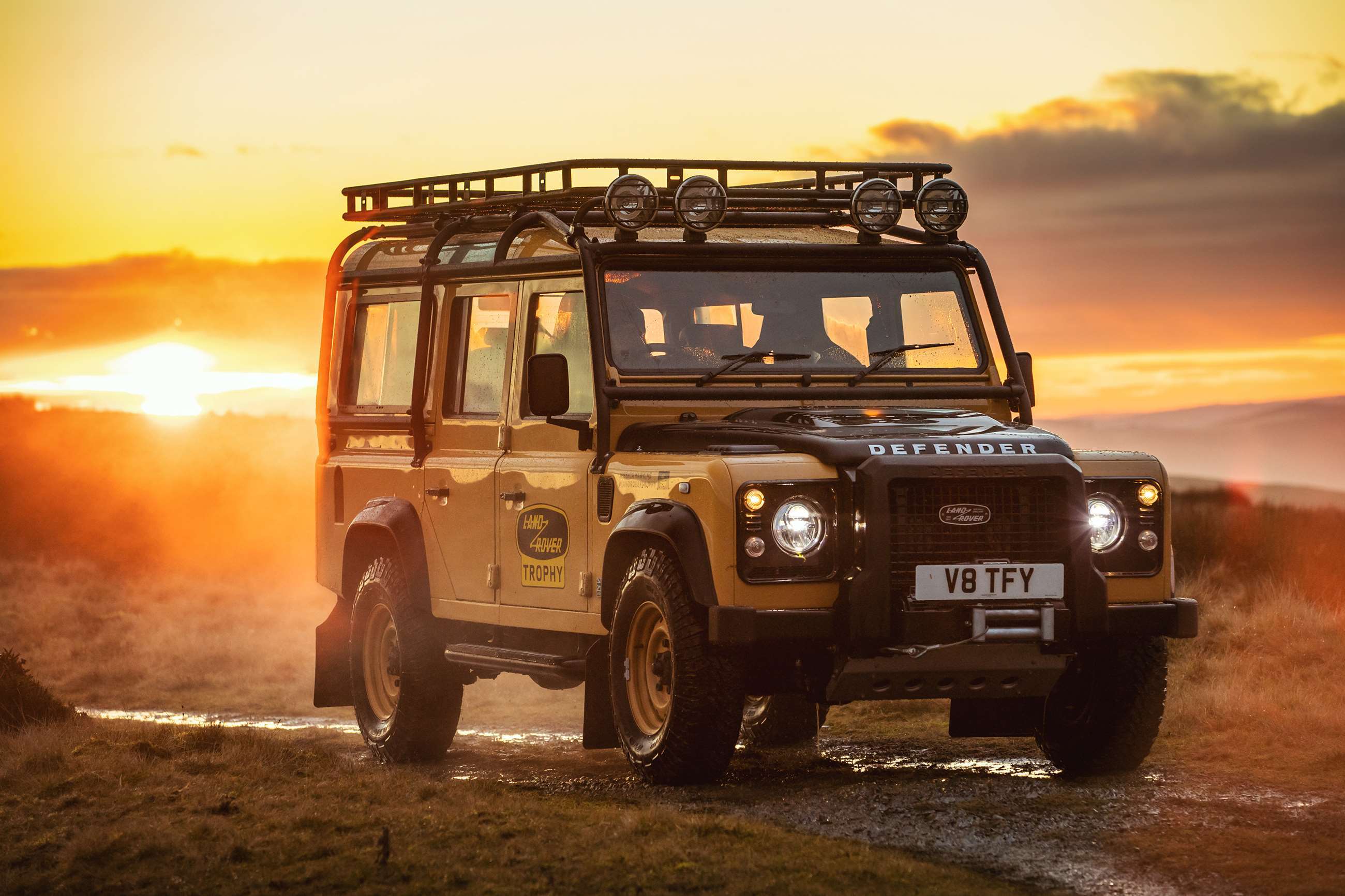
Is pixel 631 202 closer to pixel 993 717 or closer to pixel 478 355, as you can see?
pixel 478 355

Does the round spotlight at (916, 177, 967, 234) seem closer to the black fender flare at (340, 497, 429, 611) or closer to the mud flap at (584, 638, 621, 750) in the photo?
the mud flap at (584, 638, 621, 750)

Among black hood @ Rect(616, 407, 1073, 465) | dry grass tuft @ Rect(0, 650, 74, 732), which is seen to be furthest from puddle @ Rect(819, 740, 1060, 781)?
dry grass tuft @ Rect(0, 650, 74, 732)

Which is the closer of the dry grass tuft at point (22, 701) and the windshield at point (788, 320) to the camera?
the windshield at point (788, 320)

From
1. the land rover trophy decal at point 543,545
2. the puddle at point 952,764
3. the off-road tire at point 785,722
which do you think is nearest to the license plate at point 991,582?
the puddle at point 952,764

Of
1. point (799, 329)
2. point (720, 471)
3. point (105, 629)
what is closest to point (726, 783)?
point (720, 471)

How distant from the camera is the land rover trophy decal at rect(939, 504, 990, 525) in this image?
8477 millimetres

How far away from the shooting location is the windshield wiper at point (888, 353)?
994 cm

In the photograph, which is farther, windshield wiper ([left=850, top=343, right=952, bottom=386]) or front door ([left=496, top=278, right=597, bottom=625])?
windshield wiper ([left=850, top=343, right=952, bottom=386])

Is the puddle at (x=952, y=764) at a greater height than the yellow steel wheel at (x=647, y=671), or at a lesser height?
lesser

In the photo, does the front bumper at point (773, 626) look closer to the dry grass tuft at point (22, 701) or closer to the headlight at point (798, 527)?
the headlight at point (798, 527)

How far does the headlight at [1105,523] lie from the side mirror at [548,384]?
258cm

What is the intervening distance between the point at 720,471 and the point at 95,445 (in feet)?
163

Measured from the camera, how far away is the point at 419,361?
11391mm

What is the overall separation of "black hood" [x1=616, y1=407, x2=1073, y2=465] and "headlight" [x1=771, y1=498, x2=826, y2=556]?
24 centimetres
